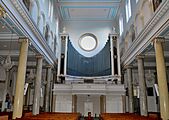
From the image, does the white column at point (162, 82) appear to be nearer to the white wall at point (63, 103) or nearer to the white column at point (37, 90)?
the white column at point (37, 90)

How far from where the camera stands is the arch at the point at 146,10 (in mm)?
10822

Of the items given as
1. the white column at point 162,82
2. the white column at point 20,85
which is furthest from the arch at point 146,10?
the white column at point 20,85

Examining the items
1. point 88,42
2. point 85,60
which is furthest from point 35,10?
point 88,42

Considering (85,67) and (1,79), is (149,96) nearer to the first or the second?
(85,67)

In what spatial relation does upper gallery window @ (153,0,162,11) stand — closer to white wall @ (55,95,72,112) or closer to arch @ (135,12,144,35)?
arch @ (135,12,144,35)

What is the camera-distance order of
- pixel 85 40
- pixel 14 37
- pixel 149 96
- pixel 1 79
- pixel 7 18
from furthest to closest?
pixel 85 40 → pixel 149 96 → pixel 1 79 → pixel 14 37 → pixel 7 18

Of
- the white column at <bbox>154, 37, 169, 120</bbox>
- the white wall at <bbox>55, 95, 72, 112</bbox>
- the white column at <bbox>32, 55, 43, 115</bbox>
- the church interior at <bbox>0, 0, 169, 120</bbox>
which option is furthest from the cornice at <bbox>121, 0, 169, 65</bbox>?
the white column at <bbox>32, 55, 43, 115</bbox>

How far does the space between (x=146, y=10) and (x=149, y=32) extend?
5.63ft

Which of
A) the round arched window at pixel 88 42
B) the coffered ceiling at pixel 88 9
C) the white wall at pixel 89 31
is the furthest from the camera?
the round arched window at pixel 88 42

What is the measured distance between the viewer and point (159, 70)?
31.4ft

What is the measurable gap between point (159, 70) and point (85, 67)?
9.80 m

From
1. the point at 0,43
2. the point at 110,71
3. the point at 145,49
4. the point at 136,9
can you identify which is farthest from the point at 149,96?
the point at 0,43

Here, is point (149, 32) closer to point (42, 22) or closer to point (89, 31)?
point (42, 22)

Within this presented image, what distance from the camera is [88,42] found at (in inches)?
856
